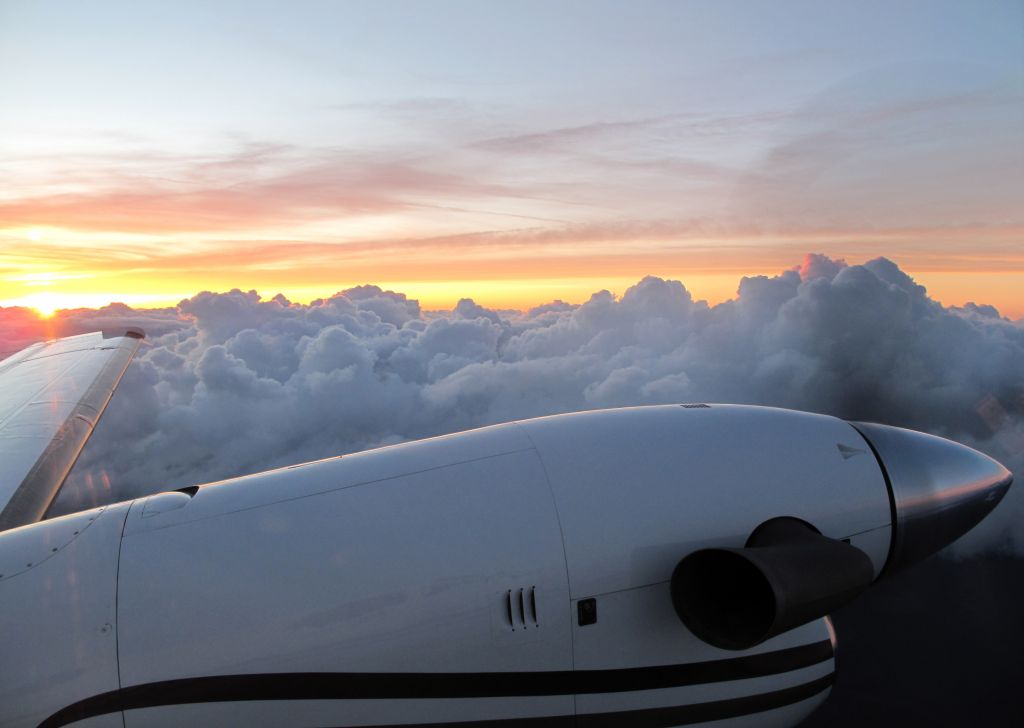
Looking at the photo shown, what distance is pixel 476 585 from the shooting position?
4.93 meters

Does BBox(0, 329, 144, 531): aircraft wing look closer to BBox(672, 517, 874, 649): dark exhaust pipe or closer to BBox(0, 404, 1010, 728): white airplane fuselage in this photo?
BBox(0, 404, 1010, 728): white airplane fuselage

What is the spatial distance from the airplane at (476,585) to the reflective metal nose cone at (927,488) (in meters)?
0.08

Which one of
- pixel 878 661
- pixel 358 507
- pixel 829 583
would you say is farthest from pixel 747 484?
pixel 878 661

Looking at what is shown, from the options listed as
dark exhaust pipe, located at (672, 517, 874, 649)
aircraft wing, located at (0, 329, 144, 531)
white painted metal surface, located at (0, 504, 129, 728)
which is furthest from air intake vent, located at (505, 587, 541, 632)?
aircraft wing, located at (0, 329, 144, 531)

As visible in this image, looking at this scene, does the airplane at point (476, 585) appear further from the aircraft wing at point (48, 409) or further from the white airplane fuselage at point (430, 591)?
the aircraft wing at point (48, 409)

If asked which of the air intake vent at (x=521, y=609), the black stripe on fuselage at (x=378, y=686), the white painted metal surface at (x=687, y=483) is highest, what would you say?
the white painted metal surface at (x=687, y=483)

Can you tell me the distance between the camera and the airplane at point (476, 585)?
4699 millimetres

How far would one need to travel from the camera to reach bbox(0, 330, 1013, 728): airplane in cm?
470

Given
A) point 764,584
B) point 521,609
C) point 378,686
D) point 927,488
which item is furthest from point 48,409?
point 927,488

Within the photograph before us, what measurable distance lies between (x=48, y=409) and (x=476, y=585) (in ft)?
36.3

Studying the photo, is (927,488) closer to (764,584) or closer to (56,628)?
(764,584)

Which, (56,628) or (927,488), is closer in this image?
(56,628)

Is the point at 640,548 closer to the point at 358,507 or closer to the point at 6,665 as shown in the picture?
the point at 358,507

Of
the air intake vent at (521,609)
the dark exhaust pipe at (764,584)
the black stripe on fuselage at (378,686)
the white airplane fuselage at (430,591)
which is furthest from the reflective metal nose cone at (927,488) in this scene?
the air intake vent at (521,609)
